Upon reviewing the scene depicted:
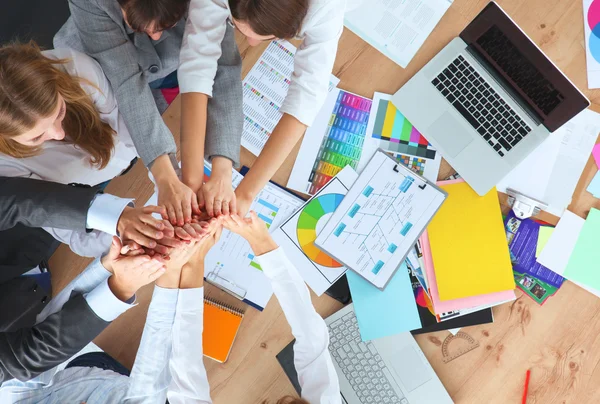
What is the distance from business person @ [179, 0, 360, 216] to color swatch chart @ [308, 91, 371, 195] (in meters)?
0.16

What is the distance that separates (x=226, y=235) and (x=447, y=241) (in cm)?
58

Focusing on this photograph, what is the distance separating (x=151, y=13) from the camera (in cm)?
99

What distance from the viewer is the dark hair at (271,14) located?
36.2 inches

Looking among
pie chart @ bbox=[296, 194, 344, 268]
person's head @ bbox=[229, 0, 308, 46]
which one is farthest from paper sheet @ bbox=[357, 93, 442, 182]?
person's head @ bbox=[229, 0, 308, 46]

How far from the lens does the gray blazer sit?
1.09 metres

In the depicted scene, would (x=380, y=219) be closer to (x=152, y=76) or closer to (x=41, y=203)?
(x=152, y=76)

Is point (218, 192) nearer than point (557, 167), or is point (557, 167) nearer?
point (218, 192)

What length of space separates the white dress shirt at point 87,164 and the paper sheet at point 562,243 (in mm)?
1069

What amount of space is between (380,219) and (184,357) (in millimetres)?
592

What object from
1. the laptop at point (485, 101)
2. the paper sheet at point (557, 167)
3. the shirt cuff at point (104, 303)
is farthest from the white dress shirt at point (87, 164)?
the paper sheet at point (557, 167)

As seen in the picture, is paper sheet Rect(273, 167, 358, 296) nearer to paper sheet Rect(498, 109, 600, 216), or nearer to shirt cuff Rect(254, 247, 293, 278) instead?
shirt cuff Rect(254, 247, 293, 278)

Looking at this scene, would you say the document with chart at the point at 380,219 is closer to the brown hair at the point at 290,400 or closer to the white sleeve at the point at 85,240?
the brown hair at the point at 290,400

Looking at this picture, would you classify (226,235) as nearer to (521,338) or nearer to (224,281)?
(224,281)

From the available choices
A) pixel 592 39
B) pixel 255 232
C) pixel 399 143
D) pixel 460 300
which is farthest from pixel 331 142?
pixel 592 39
